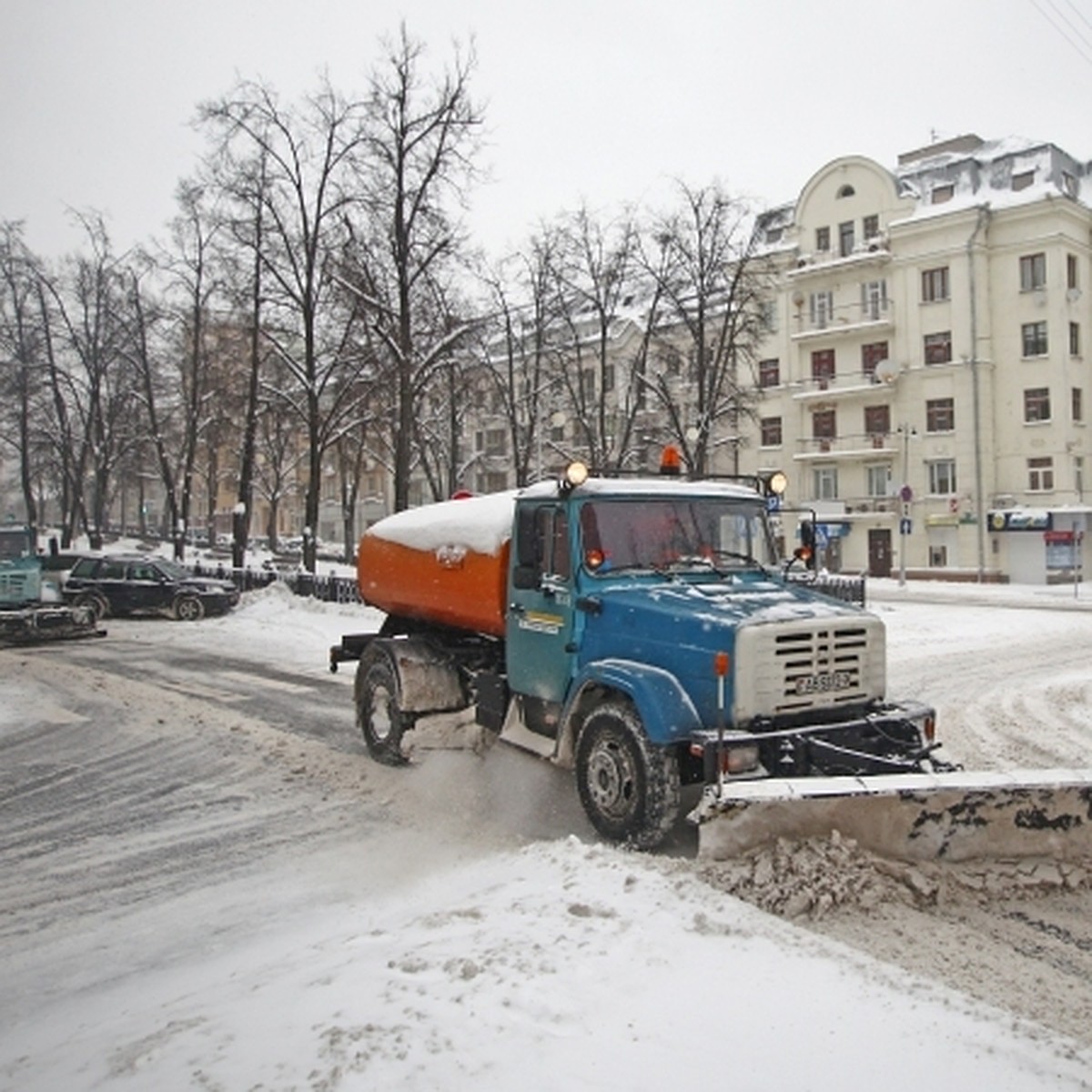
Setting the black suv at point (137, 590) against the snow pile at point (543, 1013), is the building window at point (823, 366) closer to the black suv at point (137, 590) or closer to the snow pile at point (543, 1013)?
the black suv at point (137, 590)

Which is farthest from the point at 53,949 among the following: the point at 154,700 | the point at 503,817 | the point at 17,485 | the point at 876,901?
the point at 17,485

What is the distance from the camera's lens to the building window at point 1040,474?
4003 cm

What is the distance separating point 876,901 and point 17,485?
65.2m

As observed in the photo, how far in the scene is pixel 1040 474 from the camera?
40.3 meters

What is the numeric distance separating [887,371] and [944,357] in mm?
2521

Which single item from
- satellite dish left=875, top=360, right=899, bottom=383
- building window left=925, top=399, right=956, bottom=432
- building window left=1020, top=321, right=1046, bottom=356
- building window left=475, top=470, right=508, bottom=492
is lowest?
building window left=475, top=470, right=508, bottom=492

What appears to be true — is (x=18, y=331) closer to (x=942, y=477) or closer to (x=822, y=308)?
(x=822, y=308)

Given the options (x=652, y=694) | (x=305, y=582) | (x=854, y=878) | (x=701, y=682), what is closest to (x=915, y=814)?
(x=854, y=878)

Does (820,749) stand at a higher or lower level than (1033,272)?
lower

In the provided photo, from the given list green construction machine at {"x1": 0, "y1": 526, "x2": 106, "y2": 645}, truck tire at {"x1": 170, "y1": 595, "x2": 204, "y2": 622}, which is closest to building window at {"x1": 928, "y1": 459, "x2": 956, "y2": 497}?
truck tire at {"x1": 170, "y1": 595, "x2": 204, "y2": 622}

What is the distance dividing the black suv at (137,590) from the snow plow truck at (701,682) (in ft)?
53.5

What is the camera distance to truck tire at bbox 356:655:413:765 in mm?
8711

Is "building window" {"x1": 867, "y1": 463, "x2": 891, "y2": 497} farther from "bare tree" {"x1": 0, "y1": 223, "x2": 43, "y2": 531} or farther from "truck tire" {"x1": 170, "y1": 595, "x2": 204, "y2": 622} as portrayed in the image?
"bare tree" {"x1": 0, "y1": 223, "x2": 43, "y2": 531}

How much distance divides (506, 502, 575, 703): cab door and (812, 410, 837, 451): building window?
41.8 metres
